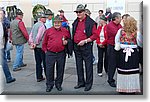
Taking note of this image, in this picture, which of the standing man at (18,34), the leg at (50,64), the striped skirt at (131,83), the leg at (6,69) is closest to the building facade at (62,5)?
the standing man at (18,34)

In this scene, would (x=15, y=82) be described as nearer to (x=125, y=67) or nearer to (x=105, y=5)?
(x=125, y=67)

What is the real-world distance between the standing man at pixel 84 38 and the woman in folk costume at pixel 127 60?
53 cm

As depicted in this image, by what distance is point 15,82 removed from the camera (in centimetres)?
683

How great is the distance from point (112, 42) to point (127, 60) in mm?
710

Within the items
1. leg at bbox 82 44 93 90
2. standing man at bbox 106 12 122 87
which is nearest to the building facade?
standing man at bbox 106 12 122 87

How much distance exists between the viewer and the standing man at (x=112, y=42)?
6.10 m

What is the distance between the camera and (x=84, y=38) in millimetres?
5977

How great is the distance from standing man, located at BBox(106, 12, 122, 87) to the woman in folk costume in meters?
0.42

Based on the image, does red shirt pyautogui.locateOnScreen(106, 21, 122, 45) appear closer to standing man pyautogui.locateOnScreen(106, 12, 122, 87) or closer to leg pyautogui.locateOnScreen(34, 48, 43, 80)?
standing man pyautogui.locateOnScreen(106, 12, 122, 87)

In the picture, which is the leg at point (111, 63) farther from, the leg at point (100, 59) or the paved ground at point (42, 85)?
the leg at point (100, 59)

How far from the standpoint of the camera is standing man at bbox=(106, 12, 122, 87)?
20.0ft

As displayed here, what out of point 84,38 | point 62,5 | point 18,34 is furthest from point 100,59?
point 62,5

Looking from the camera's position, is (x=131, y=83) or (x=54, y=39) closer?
(x=131, y=83)

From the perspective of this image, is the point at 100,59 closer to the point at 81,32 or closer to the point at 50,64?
the point at 81,32
